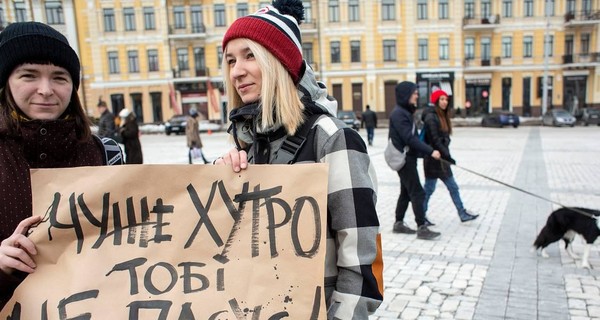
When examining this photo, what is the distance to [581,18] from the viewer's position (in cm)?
3659

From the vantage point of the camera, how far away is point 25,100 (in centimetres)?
163

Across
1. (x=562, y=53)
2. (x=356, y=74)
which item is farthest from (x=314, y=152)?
(x=562, y=53)

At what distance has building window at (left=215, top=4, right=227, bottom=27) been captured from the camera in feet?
124

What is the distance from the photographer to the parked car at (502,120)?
30266 millimetres

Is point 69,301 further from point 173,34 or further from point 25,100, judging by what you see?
point 173,34

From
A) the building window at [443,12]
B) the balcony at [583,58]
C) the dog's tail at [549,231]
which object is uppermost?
the building window at [443,12]

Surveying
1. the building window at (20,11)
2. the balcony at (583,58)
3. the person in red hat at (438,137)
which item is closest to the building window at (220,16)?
the building window at (20,11)

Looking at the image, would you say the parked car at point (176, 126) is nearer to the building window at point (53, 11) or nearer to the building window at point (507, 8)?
the building window at point (53, 11)

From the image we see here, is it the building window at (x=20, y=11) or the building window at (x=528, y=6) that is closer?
the building window at (x=20, y=11)

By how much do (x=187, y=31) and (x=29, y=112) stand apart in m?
38.8

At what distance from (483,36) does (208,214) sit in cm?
4067

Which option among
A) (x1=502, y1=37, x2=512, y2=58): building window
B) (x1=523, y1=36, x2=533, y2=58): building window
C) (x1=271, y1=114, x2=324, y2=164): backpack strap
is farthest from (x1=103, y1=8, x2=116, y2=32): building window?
(x1=271, y1=114, x2=324, y2=164): backpack strap

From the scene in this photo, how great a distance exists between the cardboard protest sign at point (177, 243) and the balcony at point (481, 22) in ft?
129

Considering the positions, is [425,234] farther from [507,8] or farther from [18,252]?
[507,8]
